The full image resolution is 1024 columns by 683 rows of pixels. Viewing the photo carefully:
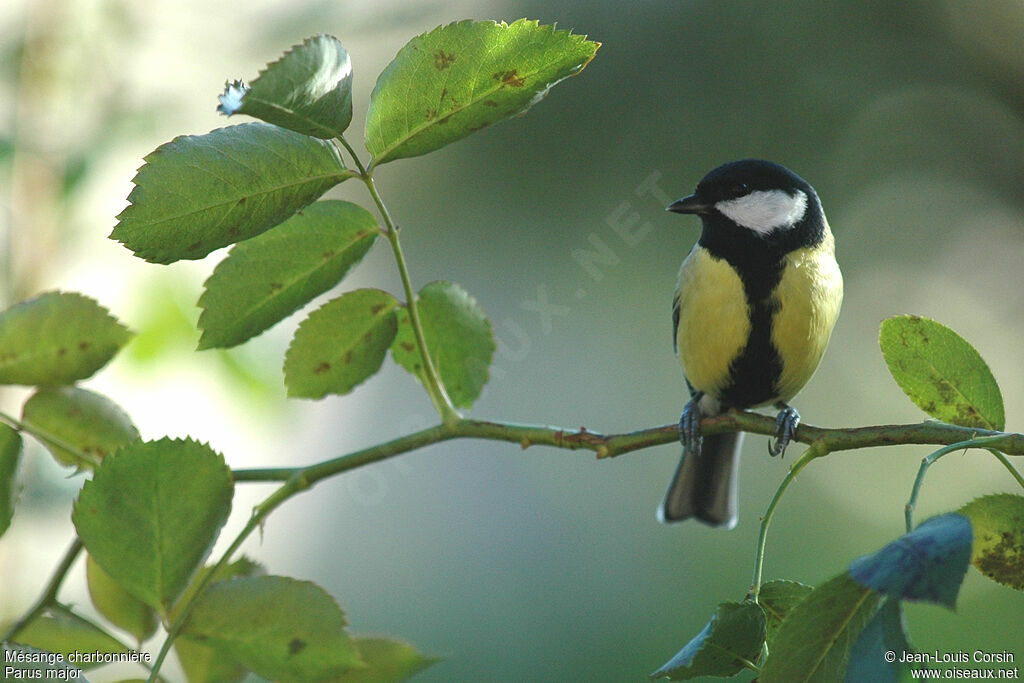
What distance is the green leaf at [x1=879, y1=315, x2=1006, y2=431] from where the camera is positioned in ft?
2.84

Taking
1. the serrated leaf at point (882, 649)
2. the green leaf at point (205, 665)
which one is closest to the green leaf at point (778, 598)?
the serrated leaf at point (882, 649)

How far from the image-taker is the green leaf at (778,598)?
80 cm

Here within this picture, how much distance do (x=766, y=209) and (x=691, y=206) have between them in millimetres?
145

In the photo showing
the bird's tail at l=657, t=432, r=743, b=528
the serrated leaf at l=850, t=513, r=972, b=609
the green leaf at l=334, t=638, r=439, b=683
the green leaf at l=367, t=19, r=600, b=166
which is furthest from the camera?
the bird's tail at l=657, t=432, r=743, b=528

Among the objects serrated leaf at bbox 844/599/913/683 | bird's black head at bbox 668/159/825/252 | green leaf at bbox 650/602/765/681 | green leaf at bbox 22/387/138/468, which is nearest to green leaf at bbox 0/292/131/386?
green leaf at bbox 22/387/138/468

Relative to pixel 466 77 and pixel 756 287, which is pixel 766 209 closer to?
pixel 756 287

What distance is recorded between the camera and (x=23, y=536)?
129 centimetres

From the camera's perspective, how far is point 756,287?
64.9 inches

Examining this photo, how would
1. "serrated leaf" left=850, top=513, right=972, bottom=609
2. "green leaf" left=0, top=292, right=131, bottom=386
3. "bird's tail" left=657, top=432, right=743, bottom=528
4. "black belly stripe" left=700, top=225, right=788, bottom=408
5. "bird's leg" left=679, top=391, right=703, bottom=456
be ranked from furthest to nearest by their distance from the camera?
"bird's tail" left=657, top=432, right=743, bottom=528 < "black belly stripe" left=700, top=225, right=788, bottom=408 < "bird's leg" left=679, top=391, right=703, bottom=456 < "green leaf" left=0, top=292, right=131, bottom=386 < "serrated leaf" left=850, top=513, right=972, bottom=609

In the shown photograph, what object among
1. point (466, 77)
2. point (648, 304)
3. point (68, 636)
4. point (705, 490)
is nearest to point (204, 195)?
point (466, 77)

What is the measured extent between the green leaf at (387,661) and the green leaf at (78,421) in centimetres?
37

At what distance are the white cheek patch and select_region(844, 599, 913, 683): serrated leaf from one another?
119 cm

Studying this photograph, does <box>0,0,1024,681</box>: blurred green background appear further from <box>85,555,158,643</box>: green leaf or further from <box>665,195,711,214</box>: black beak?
<box>85,555,158,643</box>: green leaf

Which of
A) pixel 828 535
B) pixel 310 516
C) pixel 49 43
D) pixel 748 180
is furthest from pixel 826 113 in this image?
pixel 49 43
